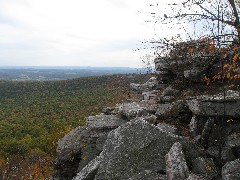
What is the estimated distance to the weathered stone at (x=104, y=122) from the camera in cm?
1066

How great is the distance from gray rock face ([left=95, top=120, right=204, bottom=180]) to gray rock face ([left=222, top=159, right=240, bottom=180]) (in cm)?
125

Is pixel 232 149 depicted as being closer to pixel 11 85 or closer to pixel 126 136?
pixel 126 136

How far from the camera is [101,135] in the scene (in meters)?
10.3

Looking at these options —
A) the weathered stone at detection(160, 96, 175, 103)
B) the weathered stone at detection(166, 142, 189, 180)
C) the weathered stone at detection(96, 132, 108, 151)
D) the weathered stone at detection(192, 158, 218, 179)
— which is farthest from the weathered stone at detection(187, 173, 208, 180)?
the weathered stone at detection(160, 96, 175, 103)

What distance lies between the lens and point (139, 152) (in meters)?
8.06

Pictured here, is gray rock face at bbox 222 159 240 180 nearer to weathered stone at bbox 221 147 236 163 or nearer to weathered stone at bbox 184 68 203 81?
weathered stone at bbox 221 147 236 163

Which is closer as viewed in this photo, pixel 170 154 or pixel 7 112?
pixel 170 154

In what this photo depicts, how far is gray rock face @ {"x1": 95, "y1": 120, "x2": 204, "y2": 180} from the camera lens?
7.85 m

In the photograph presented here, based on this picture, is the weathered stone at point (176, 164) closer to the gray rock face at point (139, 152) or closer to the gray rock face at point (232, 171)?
the gray rock face at point (139, 152)

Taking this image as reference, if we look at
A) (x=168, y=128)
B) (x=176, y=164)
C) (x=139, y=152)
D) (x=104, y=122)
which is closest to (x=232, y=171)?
(x=176, y=164)

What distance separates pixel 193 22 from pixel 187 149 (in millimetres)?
4299

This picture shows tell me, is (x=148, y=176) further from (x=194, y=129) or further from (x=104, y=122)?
(x=104, y=122)

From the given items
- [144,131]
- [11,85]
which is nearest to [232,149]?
[144,131]

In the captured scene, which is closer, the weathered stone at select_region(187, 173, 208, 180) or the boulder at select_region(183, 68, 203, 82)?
the weathered stone at select_region(187, 173, 208, 180)
